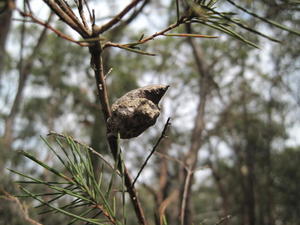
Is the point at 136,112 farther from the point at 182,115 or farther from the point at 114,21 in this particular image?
the point at 182,115

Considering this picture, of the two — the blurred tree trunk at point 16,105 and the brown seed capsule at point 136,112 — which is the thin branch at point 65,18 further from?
the blurred tree trunk at point 16,105

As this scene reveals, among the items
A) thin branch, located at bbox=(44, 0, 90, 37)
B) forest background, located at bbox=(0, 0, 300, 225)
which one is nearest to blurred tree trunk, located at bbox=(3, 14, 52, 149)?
forest background, located at bbox=(0, 0, 300, 225)

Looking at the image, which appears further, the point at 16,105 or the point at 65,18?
the point at 16,105

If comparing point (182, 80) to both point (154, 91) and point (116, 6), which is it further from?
point (154, 91)

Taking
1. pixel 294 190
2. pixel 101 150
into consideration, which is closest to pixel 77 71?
pixel 101 150

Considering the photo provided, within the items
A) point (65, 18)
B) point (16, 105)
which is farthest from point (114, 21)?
point (16, 105)

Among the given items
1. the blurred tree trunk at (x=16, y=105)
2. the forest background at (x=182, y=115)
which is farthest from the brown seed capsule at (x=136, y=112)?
the blurred tree trunk at (x=16, y=105)

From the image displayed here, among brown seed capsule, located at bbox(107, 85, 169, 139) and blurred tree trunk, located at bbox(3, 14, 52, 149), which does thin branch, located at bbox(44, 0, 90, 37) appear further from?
blurred tree trunk, located at bbox(3, 14, 52, 149)

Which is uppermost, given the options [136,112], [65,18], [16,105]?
[16,105]
